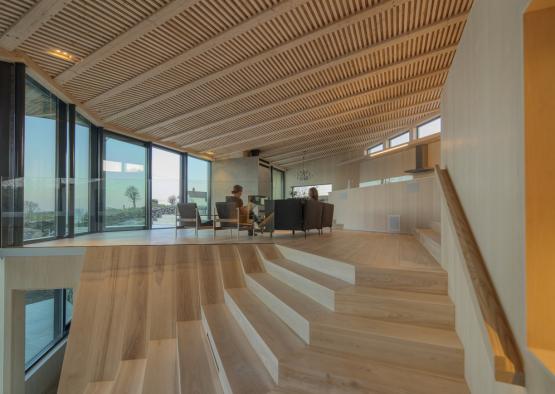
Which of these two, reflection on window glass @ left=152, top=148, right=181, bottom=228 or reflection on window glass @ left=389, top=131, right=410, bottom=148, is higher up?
reflection on window glass @ left=389, top=131, right=410, bottom=148

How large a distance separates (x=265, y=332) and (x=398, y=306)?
42.8 inches

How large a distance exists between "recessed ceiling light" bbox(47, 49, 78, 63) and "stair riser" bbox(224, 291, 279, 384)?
4.85 metres

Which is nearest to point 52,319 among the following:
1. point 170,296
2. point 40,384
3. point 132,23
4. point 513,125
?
point 40,384

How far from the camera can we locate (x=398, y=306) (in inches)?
85.8

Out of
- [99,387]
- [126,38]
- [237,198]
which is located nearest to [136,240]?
[237,198]

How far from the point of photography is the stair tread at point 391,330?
1.86m

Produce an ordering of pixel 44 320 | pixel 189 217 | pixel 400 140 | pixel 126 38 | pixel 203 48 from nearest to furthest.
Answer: pixel 126 38, pixel 203 48, pixel 44 320, pixel 189 217, pixel 400 140

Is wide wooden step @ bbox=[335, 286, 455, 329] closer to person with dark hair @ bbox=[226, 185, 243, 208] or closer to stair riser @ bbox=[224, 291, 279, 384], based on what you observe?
stair riser @ bbox=[224, 291, 279, 384]

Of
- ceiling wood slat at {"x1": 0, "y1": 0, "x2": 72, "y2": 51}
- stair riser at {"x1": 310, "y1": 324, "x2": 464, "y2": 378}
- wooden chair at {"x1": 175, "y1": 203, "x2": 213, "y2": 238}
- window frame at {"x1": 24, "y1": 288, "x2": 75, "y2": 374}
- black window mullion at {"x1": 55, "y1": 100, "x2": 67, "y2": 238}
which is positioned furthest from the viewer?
wooden chair at {"x1": 175, "y1": 203, "x2": 213, "y2": 238}

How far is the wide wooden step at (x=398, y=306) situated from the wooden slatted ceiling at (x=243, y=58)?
13.3ft

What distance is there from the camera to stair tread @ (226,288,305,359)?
2166 mm

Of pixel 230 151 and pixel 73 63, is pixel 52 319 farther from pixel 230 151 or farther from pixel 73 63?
pixel 230 151

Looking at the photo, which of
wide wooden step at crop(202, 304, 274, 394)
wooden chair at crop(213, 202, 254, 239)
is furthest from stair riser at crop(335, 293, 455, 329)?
wooden chair at crop(213, 202, 254, 239)

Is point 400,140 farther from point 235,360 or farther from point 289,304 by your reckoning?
point 235,360
